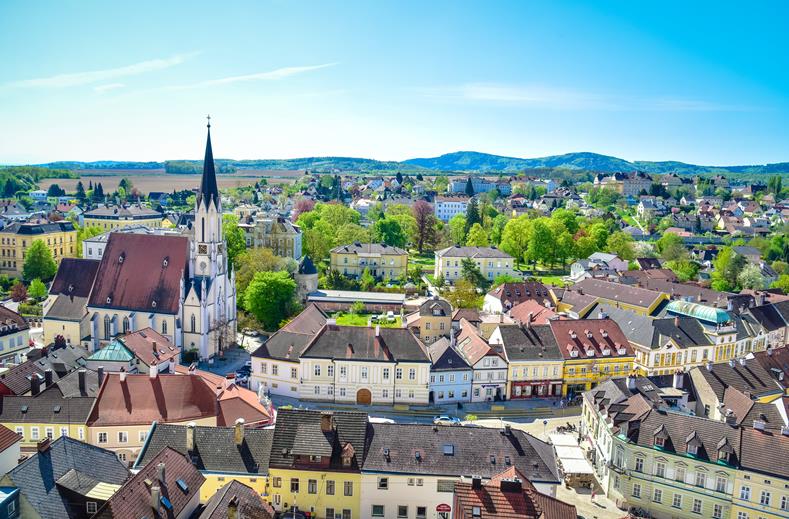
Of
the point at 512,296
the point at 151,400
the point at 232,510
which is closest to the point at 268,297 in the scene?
the point at 512,296

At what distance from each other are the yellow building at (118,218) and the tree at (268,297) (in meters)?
63.4

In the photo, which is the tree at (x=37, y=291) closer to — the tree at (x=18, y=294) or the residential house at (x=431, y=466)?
the tree at (x=18, y=294)

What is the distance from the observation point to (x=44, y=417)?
38.5 metres

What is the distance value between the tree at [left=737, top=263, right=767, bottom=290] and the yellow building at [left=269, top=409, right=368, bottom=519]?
3304 inches

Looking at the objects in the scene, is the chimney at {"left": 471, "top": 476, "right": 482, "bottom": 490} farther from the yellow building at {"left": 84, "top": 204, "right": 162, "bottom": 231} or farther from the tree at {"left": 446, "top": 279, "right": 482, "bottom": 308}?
the yellow building at {"left": 84, "top": 204, "right": 162, "bottom": 231}

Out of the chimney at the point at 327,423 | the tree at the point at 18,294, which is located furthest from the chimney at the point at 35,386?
the tree at the point at 18,294

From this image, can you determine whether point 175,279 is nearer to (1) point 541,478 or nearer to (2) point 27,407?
(2) point 27,407

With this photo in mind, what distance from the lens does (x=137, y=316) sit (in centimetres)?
5916

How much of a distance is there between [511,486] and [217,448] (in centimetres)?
1501

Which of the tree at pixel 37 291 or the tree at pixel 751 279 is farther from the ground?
the tree at pixel 751 279

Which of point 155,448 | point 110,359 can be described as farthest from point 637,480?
point 110,359

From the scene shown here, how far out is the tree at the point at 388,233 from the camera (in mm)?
120625

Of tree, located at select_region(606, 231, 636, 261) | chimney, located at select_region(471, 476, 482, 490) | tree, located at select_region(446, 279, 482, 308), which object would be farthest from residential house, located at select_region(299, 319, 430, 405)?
tree, located at select_region(606, 231, 636, 261)

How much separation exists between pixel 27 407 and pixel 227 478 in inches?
607
